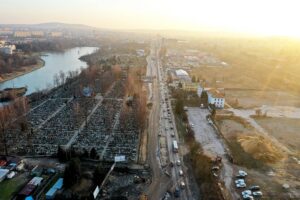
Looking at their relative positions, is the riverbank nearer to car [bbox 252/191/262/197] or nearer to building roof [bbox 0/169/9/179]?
building roof [bbox 0/169/9/179]

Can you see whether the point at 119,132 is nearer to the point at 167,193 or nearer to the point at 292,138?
the point at 167,193

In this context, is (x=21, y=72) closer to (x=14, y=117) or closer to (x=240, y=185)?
(x=14, y=117)

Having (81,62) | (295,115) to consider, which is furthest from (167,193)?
(81,62)

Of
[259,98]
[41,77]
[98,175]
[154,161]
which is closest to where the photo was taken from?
[98,175]

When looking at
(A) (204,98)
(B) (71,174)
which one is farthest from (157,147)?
(A) (204,98)

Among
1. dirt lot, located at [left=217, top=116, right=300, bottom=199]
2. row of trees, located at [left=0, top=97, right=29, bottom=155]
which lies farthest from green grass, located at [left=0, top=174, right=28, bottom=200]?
dirt lot, located at [left=217, top=116, right=300, bottom=199]
